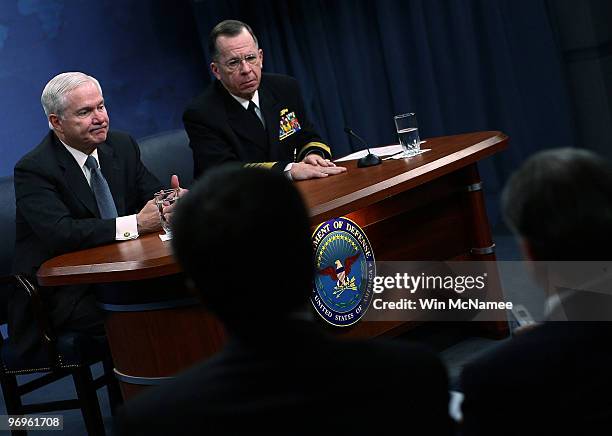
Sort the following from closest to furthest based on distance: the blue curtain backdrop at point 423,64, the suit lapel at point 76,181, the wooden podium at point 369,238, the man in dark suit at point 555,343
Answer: the man in dark suit at point 555,343 → the wooden podium at point 369,238 → the suit lapel at point 76,181 → the blue curtain backdrop at point 423,64

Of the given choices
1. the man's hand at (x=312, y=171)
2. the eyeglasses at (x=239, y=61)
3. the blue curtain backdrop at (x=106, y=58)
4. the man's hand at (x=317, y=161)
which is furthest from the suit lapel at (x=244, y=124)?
the blue curtain backdrop at (x=106, y=58)

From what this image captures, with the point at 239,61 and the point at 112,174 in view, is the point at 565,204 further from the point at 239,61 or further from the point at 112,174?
the point at 239,61

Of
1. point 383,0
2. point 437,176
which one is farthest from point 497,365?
point 383,0

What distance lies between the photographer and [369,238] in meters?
3.39

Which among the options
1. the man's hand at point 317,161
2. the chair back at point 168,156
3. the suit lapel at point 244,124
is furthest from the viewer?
the chair back at point 168,156

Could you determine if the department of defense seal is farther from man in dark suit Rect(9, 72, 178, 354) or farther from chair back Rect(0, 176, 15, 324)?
chair back Rect(0, 176, 15, 324)

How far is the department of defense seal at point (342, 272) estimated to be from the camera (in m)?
3.16

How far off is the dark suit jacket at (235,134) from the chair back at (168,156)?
291 millimetres

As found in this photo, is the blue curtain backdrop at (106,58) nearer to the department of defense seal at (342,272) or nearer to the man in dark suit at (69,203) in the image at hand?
the man in dark suit at (69,203)

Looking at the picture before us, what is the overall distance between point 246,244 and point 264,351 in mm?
142

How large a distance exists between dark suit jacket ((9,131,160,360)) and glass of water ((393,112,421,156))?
1151 mm

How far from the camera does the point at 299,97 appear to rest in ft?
14.3

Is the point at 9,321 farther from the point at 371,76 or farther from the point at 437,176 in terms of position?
the point at 371,76

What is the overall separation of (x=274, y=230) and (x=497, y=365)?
0.39 m
